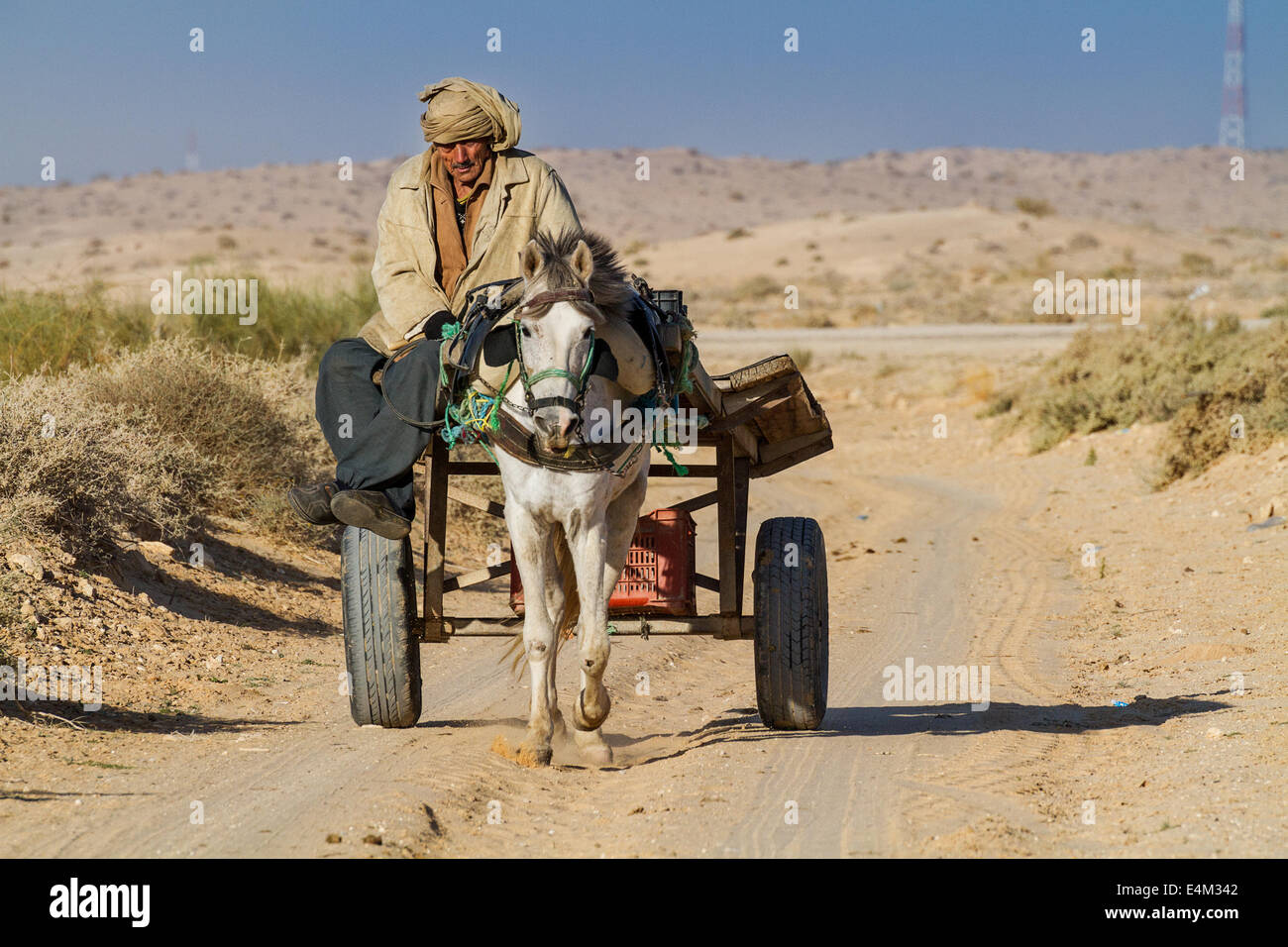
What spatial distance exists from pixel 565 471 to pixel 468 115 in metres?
2.07

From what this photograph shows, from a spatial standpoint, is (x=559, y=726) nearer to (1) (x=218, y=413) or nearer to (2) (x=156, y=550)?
(2) (x=156, y=550)

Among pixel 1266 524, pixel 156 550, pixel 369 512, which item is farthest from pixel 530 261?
pixel 1266 524

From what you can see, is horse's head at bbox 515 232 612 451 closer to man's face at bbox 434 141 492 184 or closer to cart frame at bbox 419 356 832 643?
cart frame at bbox 419 356 832 643

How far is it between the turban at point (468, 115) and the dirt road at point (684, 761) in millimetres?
2962

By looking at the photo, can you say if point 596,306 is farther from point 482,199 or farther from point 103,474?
point 103,474

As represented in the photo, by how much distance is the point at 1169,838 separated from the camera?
490 centimetres

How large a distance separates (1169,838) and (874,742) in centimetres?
198

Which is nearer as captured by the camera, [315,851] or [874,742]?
[315,851]

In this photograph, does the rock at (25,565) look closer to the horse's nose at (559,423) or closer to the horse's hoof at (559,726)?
the horse's hoof at (559,726)

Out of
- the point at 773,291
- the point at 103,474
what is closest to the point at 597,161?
the point at 773,291

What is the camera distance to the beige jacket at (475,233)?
6656mm

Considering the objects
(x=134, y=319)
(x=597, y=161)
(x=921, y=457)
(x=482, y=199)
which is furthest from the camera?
(x=597, y=161)

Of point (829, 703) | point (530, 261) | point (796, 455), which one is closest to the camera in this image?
point (530, 261)

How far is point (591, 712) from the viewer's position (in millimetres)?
6375
